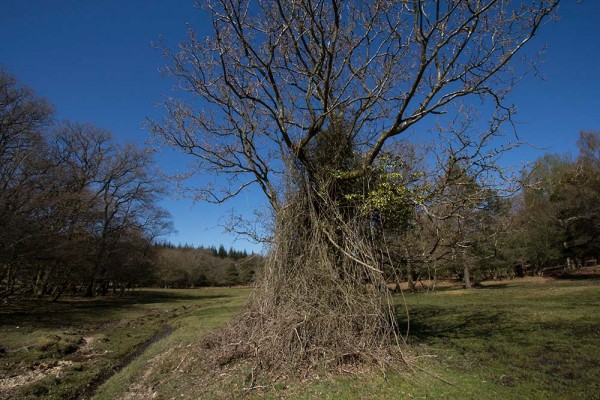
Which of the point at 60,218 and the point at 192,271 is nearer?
the point at 60,218

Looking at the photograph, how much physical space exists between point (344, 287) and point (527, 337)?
5.25 meters

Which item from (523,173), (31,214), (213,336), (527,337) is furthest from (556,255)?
(31,214)

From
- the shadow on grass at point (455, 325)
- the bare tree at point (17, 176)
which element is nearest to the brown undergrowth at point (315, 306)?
the shadow on grass at point (455, 325)

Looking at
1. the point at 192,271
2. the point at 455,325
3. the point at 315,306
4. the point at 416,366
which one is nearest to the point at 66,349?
the point at 315,306

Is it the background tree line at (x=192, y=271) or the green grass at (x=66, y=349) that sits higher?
the background tree line at (x=192, y=271)

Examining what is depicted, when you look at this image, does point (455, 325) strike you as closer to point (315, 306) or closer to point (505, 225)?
point (505, 225)

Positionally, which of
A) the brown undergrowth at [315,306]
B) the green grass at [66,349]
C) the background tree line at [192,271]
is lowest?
the green grass at [66,349]

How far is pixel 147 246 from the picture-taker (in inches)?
1586

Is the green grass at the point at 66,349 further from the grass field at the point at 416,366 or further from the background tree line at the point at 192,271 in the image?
the background tree line at the point at 192,271

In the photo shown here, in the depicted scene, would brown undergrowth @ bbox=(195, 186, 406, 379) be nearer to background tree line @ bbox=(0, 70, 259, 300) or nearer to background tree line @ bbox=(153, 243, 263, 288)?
background tree line @ bbox=(0, 70, 259, 300)

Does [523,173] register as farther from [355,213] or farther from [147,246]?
[147,246]

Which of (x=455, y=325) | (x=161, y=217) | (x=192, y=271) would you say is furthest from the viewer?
(x=192, y=271)

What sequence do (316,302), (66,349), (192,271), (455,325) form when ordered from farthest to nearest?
(192,271) → (455,325) → (66,349) → (316,302)

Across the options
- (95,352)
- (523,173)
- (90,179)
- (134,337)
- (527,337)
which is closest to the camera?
(523,173)
